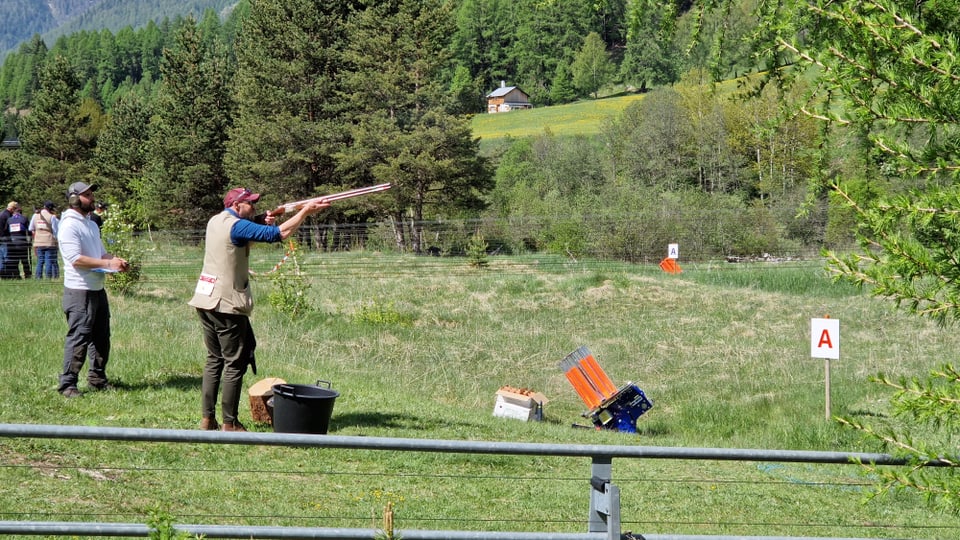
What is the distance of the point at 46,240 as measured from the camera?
773 inches

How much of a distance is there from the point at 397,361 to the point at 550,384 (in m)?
2.47

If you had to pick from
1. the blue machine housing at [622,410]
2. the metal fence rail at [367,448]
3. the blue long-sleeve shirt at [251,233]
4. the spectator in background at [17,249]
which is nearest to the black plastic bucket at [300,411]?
the blue long-sleeve shirt at [251,233]

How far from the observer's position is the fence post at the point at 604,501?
13.0ft

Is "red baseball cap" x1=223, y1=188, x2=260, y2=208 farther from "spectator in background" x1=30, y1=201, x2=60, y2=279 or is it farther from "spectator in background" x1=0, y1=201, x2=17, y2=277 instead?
"spectator in background" x1=0, y1=201, x2=17, y2=277

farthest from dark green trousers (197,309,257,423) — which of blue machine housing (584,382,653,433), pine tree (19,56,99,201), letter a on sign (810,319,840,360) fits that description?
pine tree (19,56,99,201)

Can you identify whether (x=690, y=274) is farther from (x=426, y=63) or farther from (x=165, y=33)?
(x=165, y=33)

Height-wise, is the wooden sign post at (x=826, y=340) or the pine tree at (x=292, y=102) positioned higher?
the pine tree at (x=292, y=102)

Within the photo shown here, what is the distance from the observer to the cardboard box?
12469mm

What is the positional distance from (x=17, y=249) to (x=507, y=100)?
118114 millimetres

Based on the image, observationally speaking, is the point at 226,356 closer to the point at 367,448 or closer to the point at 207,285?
the point at 207,285

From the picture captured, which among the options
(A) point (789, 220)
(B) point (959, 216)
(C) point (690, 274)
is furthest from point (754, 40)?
(A) point (789, 220)

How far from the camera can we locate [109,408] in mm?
8992

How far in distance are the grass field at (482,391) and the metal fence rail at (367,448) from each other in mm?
353

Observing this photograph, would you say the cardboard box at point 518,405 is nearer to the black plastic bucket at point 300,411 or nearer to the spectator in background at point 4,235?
the black plastic bucket at point 300,411
